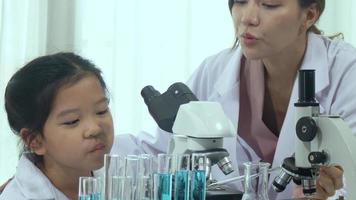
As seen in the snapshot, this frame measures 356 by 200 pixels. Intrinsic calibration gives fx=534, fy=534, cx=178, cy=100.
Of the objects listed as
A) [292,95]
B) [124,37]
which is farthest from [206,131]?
[124,37]

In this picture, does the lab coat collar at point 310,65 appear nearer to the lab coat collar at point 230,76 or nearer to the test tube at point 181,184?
the lab coat collar at point 230,76

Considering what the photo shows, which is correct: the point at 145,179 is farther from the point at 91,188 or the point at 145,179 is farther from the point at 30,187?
the point at 30,187

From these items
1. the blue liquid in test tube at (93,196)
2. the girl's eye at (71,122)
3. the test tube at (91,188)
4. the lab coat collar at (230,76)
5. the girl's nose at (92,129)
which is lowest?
the blue liquid in test tube at (93,196)

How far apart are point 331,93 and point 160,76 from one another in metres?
0.98

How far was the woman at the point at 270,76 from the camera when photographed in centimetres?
135

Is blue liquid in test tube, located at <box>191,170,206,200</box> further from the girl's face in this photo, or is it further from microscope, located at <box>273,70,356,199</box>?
the girl's face

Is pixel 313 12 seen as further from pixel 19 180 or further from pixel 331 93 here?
pixel 19 180

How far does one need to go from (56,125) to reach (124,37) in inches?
41.2

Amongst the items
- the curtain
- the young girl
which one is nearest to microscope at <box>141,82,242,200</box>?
the young girl

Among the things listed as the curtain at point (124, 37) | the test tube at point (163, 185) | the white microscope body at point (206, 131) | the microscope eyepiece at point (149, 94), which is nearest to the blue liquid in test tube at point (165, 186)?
the test tube at point (163, 185)

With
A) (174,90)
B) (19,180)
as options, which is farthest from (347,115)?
(19,180)

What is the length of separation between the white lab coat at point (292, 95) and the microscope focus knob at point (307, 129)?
1.38 feet

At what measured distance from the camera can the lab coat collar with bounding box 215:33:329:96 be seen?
4.64 feet

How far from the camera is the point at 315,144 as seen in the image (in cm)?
87
